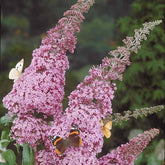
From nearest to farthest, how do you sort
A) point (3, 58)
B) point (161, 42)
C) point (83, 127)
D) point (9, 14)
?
point (83, 127) → point (161, 42) → point (3, 58) → point (9, 14)

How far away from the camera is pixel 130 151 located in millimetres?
1448

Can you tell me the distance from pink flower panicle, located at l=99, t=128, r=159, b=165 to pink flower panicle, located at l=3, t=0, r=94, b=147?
0.29 meters

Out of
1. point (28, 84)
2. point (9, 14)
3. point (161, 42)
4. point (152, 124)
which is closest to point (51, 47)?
point (28, 84)

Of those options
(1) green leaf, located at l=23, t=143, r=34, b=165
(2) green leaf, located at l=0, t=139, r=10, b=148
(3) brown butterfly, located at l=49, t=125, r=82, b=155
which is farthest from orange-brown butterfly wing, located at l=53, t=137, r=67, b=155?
(2) green leaf, located at l=0, t=139, r=10, b=148

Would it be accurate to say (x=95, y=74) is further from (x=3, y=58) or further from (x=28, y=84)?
(x=3, y=58)

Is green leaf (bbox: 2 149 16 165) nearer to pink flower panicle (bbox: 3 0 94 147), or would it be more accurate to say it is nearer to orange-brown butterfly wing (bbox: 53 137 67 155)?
A: pink flower panicle (bbox: 3 0 94 147)

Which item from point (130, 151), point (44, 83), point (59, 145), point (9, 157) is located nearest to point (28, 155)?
point (9, 157)

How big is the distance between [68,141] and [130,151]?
11.0 inches

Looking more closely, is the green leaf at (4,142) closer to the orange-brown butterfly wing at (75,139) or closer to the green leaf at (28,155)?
the green leaf at (28,155)

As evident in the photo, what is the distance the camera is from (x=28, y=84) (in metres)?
1.39

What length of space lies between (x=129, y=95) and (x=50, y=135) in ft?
8.29

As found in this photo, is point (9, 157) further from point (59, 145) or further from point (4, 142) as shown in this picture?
point (59, 145)

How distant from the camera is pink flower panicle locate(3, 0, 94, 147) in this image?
138cm

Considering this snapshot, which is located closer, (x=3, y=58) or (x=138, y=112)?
(x=138, y=112)
